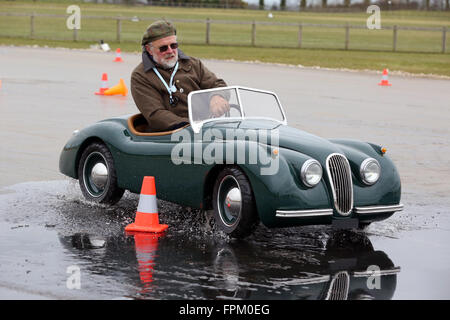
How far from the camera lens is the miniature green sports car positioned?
774 centimetres

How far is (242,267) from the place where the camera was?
23.3 feet

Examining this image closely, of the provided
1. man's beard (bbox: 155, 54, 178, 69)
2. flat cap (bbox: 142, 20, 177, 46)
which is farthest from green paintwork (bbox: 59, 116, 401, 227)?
flat cap (bbox: 142, 20, 177, 46)

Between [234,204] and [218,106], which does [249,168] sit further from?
[218,106]

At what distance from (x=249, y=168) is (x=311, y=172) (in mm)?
526

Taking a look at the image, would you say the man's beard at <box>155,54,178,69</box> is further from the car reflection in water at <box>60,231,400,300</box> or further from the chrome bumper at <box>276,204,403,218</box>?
the chrome bumper at <box>276,204,403,218</box>

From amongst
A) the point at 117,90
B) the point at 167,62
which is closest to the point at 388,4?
the point at 117,90

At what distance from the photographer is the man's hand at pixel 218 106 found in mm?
8922

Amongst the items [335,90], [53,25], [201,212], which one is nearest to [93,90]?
[335,90]

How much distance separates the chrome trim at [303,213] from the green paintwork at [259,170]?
0.04m

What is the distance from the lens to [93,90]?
22.1m

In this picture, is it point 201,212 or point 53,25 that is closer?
point 201,212
